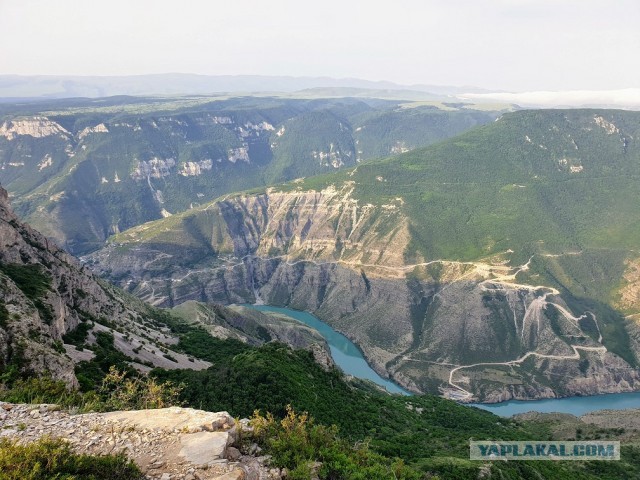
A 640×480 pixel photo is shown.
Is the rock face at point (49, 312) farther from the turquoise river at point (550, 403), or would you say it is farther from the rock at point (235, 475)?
the turquoise river at point (550, 403)

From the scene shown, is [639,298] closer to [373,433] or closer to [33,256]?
[373,433]

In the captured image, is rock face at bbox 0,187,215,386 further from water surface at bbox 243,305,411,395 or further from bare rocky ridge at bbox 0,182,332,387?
water surface at bbox 243,305,411,395

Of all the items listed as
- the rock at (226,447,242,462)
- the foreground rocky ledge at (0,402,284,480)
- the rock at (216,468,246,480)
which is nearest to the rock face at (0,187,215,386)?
the foreground rocky ledge at (0,402,284,480)

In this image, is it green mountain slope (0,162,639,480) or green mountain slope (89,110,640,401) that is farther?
green mountain slope (89,110,640,401)

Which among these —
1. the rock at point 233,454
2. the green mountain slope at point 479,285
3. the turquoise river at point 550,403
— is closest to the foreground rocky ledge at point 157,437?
the rock at point 233,454

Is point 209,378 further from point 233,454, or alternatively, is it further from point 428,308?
point 428,308

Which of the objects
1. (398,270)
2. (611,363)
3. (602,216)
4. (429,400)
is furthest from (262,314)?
(602,216)

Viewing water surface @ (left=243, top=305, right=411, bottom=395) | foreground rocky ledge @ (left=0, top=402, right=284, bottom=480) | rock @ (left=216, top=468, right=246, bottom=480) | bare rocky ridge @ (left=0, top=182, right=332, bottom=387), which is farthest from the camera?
water surface @ (left=243, top=305, right=411, bottom=395)

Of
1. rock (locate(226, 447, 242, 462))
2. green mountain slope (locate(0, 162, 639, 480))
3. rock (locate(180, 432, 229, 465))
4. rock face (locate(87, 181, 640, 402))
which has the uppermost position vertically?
rock (locate(180, 432, 229, 465))
